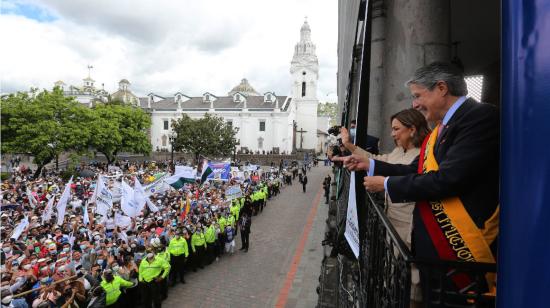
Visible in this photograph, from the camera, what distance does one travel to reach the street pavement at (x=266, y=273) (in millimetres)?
11289

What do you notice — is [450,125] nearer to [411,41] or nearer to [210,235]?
[411,41]

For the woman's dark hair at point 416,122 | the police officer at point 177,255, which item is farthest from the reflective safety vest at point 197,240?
the woman's dark hair at point 416,122

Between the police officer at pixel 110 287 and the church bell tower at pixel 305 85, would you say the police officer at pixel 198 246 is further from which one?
the church bell tower at pixel 305 85

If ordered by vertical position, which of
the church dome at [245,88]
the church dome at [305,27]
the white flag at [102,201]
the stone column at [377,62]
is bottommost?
the white flag at [102,201]

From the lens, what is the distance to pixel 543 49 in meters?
1.22

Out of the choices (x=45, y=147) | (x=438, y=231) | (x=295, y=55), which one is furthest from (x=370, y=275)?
(x=295, y=55)

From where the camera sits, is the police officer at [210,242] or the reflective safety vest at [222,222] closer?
the police officer at [210,242]

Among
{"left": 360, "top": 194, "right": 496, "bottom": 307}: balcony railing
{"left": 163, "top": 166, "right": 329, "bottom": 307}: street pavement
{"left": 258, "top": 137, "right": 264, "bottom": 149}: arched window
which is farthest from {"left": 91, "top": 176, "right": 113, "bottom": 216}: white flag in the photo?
{"left": 258, "top": 137, "right": 264, "bottom": 149}: arched window

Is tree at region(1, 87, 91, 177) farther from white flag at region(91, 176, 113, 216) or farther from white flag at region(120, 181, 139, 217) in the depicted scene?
white flag at region(120, 181, 139, 217)

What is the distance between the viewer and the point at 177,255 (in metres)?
12.1

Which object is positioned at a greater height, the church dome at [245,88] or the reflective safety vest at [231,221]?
the church dome at [245,88]

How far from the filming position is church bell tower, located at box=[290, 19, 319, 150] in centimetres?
7931

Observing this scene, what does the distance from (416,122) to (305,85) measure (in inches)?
3164

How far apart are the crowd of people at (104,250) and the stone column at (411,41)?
722 cm
